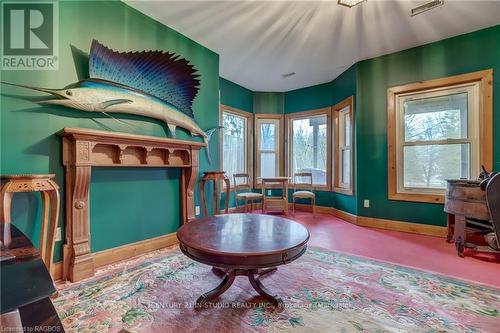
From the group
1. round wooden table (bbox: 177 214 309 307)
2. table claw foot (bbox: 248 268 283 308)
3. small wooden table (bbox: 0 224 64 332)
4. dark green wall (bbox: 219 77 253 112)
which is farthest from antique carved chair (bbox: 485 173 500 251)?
dark green wall (bbox: 219 77 253 112)

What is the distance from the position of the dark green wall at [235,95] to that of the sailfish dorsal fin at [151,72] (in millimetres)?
1416

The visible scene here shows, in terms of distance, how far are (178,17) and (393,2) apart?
7.45 feet

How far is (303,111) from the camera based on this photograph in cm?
491

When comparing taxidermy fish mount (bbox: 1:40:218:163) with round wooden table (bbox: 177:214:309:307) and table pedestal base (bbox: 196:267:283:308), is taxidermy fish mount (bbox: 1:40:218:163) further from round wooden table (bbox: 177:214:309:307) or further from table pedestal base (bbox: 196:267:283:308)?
table pedestal base (bbox: 196:267:283:308)

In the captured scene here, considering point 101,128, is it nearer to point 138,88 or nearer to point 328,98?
point 138,88

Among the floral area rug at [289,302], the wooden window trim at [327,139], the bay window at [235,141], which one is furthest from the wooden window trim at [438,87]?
the bay window at [235,141]

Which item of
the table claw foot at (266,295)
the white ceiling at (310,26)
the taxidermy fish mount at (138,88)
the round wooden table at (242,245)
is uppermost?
the white ceiling at (310,26)

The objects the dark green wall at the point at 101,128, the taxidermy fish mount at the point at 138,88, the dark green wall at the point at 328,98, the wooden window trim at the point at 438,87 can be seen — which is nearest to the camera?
the dark green wall at the point at 101,128

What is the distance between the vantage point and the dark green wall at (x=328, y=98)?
155 inches

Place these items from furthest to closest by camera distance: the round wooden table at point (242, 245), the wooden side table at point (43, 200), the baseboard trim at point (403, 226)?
the baseboard trim at point (403, 226) < the wooden side table at point (43, 200) < the round wooden table at point (242, 245)

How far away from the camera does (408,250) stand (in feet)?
8.54

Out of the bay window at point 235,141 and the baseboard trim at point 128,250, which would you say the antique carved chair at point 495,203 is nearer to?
the baseboard trim at point 128,250

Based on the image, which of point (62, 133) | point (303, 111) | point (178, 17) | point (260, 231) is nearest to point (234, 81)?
point (303, 111)

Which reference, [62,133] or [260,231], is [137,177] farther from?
[260,231]
